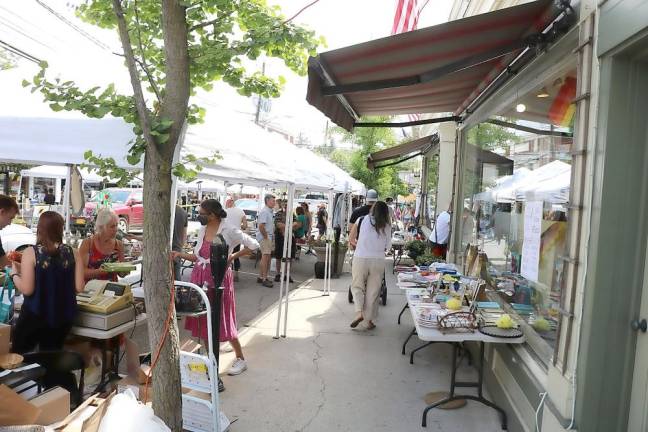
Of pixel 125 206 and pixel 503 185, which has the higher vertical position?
pixel 503 185

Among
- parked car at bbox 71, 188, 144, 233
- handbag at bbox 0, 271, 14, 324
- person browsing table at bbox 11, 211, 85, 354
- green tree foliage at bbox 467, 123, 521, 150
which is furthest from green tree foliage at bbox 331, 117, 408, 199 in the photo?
person browsing table at bbox 11, 211, 85, 354

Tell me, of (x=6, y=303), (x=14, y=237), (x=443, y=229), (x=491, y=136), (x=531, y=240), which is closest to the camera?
(x=531, y=240)

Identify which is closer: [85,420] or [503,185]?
[85,420]

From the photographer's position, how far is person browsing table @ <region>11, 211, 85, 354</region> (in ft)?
11.0

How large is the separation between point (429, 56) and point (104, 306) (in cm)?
330

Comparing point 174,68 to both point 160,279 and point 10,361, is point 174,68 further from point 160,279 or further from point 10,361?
point 10,361

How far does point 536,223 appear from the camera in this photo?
375 cm

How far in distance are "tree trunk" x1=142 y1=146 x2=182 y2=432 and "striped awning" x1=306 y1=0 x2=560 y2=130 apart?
74.1 inches

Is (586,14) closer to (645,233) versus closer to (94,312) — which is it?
(645,233)

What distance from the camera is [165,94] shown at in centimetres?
233

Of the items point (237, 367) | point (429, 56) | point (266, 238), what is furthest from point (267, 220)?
point (429, 56)

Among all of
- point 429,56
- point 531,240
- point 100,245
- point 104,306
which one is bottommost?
point 104,306

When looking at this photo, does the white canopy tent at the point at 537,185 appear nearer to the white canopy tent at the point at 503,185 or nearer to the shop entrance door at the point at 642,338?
the white canopy tent at the point at 503,185

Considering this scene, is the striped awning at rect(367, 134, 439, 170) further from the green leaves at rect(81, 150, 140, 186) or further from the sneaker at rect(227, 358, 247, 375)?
the green leaves at rect(81, 150, 140, 186)
